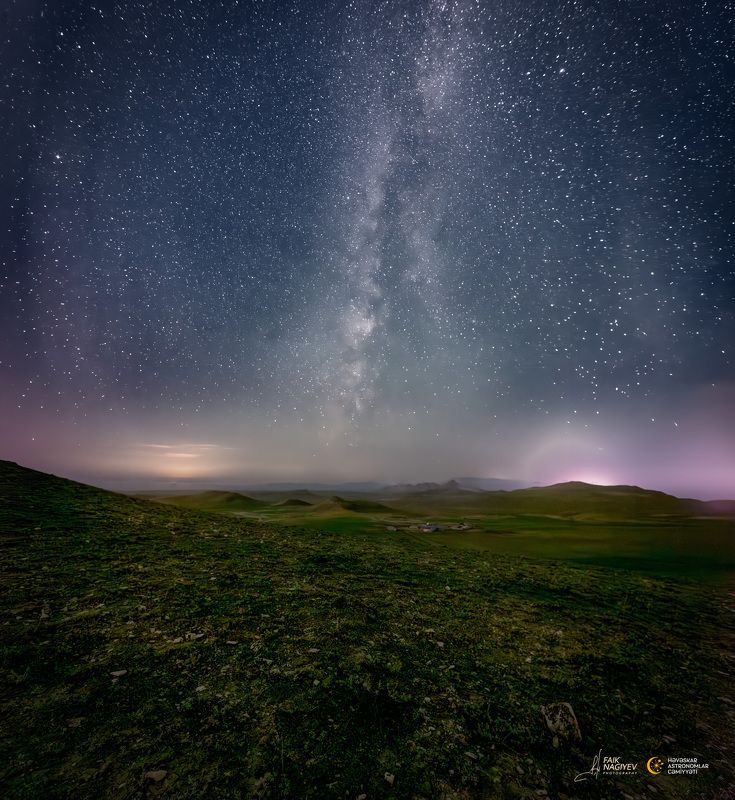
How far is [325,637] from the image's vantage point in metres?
9.87

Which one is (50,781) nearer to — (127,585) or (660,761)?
(127,585)

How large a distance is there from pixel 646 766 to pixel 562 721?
1402mm

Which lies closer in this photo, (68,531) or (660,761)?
(660,761)

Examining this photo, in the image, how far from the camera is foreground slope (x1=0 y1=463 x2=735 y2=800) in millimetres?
5318

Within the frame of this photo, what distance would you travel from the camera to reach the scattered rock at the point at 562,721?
6.65m

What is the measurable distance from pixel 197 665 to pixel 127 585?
6.07 m

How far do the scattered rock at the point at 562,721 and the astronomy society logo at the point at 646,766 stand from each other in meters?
0.42

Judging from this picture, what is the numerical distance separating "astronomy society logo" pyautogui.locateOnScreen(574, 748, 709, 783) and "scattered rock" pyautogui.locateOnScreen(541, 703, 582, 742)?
42 centimetres

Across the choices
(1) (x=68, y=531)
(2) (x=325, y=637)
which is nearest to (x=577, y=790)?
(2) (x=325, y=637)
